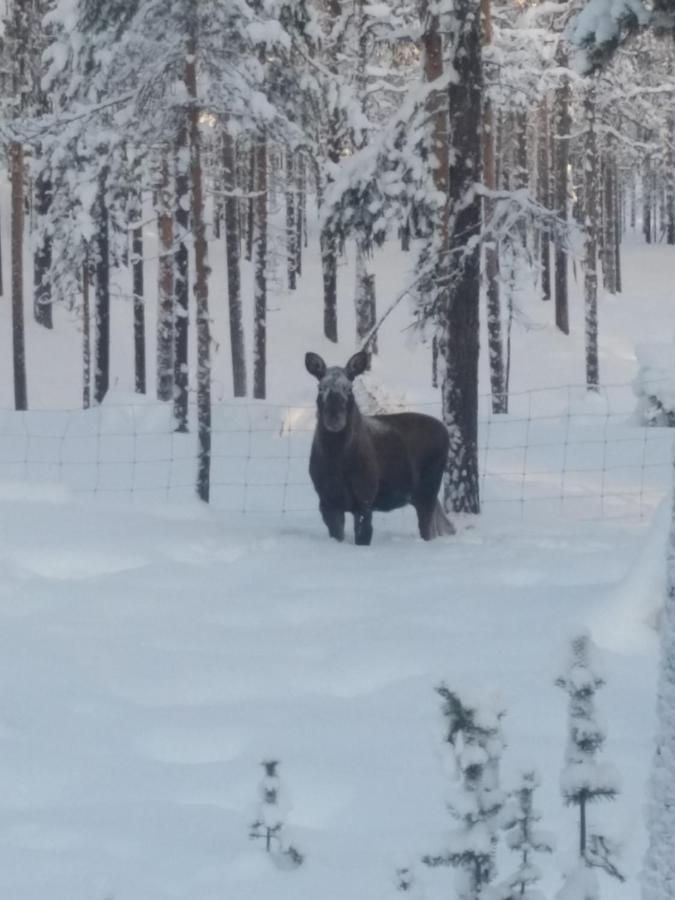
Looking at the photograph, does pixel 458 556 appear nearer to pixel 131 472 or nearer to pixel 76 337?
pixel 131 472

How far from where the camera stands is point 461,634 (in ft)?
25.7

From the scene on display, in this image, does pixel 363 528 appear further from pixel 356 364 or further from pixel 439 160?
pixel 439 160

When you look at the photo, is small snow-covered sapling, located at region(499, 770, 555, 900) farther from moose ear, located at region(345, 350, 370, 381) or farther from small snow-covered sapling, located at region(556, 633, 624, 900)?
moose ear, located at region(345, 350, 370, 381)

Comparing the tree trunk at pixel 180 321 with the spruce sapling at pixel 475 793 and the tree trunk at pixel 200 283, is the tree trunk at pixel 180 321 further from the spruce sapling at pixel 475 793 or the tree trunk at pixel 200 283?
the spruce sapling at pixel 475 793

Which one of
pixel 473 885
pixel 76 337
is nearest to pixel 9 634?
pixel 473 885

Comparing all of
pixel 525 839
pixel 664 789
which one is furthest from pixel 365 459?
pixel 525 839

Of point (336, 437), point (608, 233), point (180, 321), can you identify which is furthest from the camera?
point (608, 233)

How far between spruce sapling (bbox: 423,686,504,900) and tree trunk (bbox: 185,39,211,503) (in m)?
12.5

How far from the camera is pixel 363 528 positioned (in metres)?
11.9

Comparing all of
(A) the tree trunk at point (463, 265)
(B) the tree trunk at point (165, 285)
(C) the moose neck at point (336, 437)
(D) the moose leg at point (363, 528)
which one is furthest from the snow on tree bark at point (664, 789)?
(B) the tree trunk at point (165, 285)

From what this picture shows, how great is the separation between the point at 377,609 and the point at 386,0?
2301 centimetres

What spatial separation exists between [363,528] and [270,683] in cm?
480

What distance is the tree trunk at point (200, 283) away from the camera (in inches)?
619

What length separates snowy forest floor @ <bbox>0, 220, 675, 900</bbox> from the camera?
4.95m
